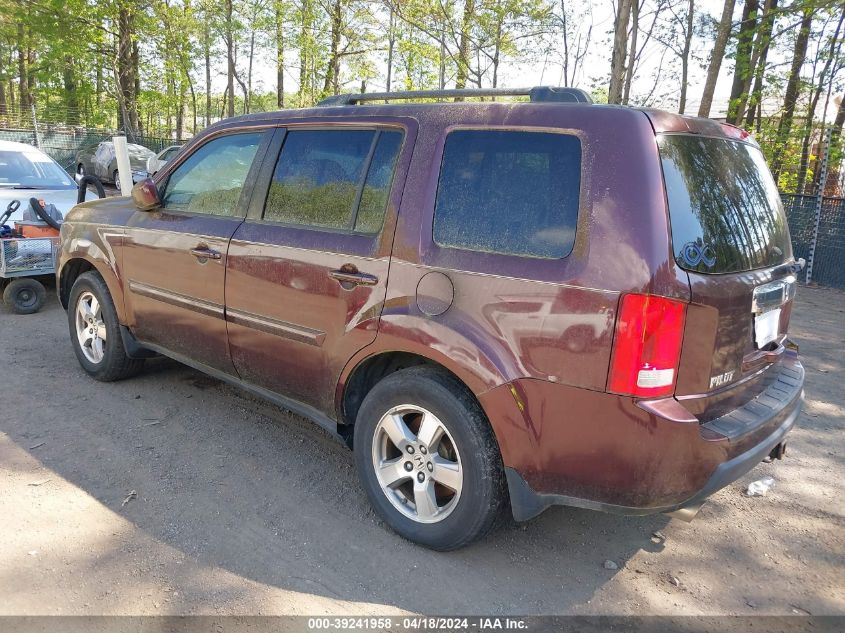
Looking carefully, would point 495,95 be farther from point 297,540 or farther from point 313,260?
point 297,540

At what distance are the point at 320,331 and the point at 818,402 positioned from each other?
406 centimetres

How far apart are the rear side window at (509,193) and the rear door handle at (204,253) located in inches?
59.5

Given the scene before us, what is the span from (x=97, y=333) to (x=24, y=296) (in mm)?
2545

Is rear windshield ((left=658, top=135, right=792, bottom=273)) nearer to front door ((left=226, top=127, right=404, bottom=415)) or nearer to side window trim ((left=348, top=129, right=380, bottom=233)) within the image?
front door ((left=226, top=127, right=404, bottom=415))

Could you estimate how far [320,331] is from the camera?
325 cm

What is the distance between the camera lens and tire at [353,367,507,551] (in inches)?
107

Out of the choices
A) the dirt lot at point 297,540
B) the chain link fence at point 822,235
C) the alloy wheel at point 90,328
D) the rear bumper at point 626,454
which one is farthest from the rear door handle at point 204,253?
the chain link fence at point 822,235

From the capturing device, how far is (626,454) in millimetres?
2377

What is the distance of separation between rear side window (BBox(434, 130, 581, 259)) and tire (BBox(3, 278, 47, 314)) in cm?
559

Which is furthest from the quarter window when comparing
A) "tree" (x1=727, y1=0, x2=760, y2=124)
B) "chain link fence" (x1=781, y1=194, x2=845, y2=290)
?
"tree" (x1=727, y1=0, x2=760, y2=124)

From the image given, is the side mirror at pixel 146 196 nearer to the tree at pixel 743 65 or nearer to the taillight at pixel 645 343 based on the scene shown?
the taillight at pixel 645 343

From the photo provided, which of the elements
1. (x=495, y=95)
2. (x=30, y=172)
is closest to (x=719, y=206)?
(x=495, y=95)

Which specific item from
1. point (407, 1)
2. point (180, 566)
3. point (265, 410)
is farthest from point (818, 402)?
point (407, 1)

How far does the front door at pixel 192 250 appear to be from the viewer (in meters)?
3.81
